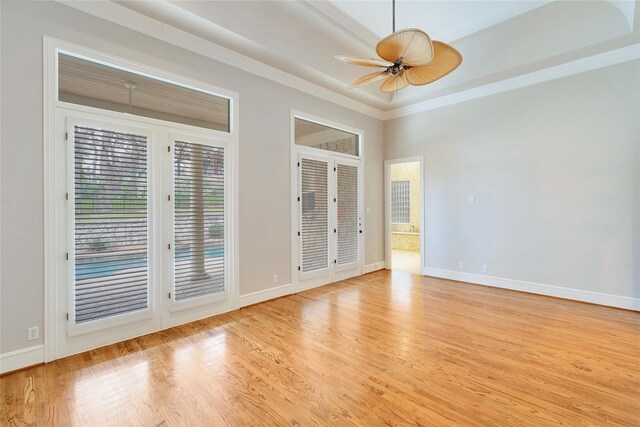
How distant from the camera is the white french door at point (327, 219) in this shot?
189 inches

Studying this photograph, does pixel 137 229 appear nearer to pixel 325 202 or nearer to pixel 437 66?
pixel 325 202

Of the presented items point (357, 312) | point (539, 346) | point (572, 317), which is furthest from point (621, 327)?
point (357, 312)

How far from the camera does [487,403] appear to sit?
1997 mm

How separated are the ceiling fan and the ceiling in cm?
143

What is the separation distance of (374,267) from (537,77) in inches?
173

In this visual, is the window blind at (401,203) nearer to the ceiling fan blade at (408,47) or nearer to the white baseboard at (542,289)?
the white baseboard at (542,289)

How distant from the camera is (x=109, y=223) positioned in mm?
2900

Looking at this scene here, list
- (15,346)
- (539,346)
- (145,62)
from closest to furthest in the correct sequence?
(15,346), (539,346), (145,62)

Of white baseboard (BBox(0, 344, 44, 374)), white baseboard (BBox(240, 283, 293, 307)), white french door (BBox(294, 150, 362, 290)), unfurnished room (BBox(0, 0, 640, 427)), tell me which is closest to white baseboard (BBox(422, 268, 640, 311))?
unfurnished room (BBox(0, 0, 640, 427))

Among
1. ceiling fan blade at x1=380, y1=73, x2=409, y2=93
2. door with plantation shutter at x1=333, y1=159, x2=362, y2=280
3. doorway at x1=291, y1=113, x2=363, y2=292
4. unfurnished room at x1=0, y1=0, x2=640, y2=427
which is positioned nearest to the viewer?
unfurnished room at x1=0, y1=0, x2=640, y2=427

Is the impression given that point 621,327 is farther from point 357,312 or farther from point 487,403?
point 357,312

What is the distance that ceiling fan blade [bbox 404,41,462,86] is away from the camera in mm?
2559

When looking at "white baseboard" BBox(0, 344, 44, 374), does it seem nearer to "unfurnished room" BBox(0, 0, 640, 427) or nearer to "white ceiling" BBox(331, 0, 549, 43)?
"unfurnished room" BBox(0, 0, 640, 427)

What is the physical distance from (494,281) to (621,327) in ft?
5.71
